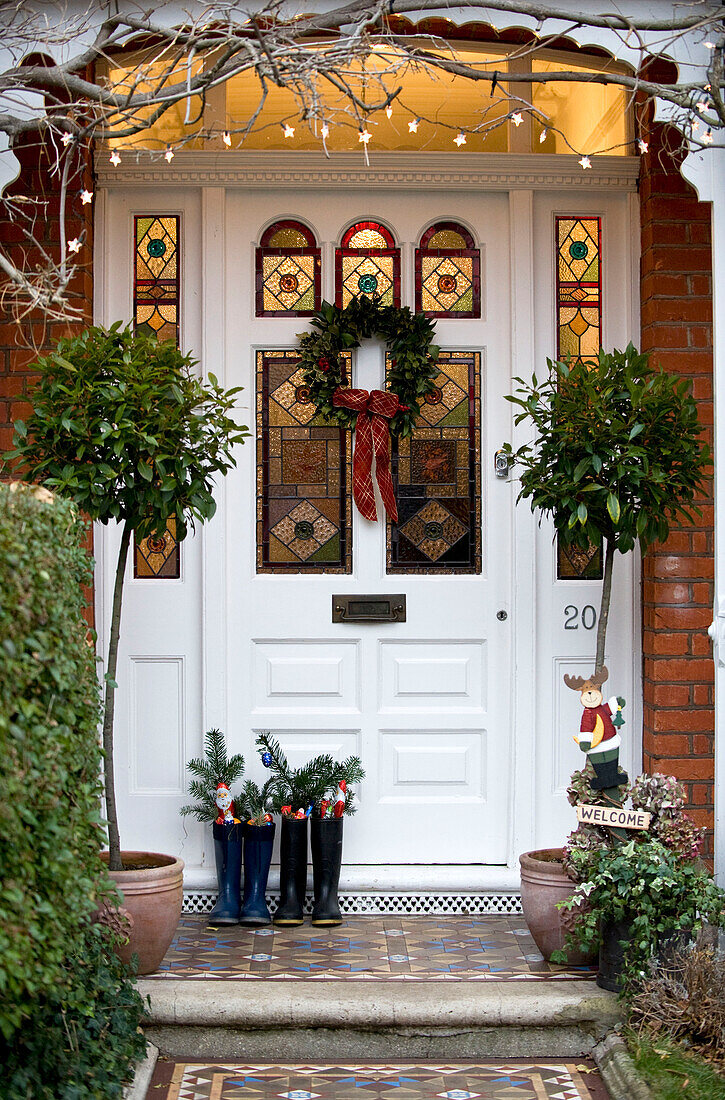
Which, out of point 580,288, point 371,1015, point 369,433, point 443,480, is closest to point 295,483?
point 369,433

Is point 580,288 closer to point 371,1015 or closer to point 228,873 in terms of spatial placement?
point 228,873

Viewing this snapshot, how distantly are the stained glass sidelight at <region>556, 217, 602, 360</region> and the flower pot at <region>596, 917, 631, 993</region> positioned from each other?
7.40ft

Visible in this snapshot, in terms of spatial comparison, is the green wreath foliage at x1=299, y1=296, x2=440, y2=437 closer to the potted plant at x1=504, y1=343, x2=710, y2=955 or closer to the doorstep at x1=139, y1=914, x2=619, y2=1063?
the potted plant at x1=504, y1=343, x2=710, y2=955

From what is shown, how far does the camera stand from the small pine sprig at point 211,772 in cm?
461

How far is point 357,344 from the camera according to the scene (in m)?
4.81

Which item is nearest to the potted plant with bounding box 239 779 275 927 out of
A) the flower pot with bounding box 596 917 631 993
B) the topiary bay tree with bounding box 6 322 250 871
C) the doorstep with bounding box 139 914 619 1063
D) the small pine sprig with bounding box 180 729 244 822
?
the small pine sprig with bounding box 180 729 244 822

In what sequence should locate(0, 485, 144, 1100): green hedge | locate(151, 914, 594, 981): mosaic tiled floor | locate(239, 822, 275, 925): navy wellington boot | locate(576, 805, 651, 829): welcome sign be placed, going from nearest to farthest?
locate(0, 485, 144, 1100): green hedge
locate(576, 805, 651, 829): welcome sign
locate(151, 914, 594, 981): mosaic tiled floor
locate(239, 822, 275, 925): navy wellington boot

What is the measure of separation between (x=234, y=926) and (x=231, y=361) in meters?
2.15

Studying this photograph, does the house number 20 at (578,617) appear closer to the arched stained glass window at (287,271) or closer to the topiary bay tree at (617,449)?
the topiary bay tree at (617,449)

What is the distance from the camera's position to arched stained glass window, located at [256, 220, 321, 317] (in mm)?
4898

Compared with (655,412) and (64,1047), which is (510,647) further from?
(64,1047)

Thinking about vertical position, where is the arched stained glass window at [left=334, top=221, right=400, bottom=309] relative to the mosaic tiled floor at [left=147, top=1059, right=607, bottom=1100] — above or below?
above

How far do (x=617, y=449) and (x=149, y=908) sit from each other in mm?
2054

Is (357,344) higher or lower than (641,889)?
higher
